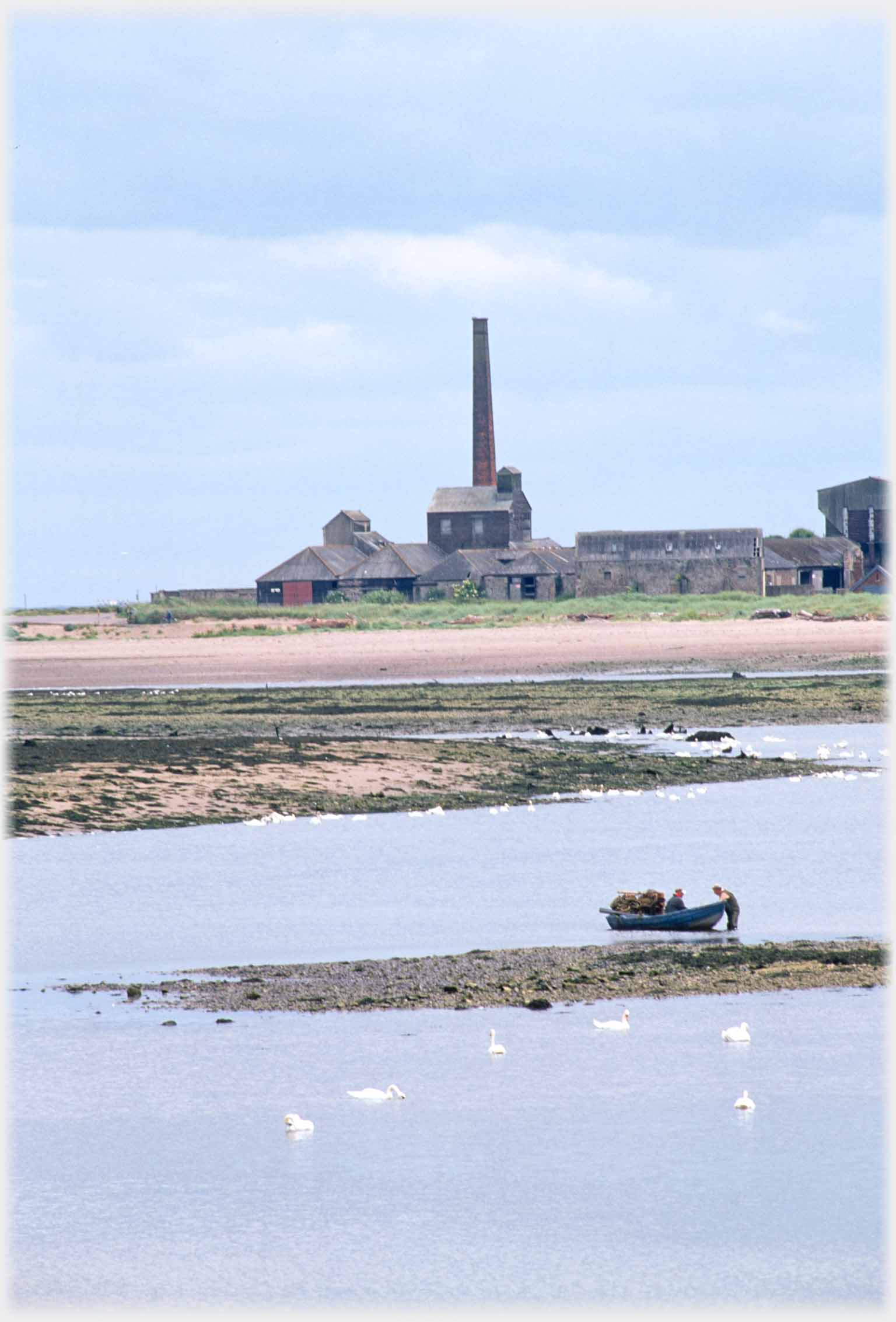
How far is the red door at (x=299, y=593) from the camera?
116 meters

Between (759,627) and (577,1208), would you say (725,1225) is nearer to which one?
(577,1208)

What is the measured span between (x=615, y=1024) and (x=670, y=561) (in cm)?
9306

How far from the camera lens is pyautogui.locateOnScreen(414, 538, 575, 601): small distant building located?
112312 mm

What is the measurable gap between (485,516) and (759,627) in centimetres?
3970

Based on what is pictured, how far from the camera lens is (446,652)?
76688 mm

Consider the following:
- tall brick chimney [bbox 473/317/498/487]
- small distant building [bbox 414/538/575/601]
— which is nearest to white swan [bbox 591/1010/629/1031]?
small distant building [bbox 414/538/575/601]

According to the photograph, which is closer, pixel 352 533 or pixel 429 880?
pixel 429 880

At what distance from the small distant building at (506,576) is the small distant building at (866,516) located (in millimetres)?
16767

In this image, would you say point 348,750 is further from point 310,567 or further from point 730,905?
point 310,567

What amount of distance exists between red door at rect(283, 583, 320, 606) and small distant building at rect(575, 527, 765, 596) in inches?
688

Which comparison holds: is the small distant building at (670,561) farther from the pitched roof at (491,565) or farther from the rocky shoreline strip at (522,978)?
the rocky shoreline strip at (522,978)

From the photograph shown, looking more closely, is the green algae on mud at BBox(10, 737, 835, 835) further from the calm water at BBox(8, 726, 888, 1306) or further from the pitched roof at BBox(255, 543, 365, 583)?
the pitched roof at BBox(255, 543, 365, 583)

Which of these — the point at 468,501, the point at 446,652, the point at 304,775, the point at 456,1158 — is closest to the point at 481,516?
the point at 468,501

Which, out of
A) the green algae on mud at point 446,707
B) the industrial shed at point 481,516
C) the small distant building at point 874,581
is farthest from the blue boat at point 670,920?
the industrial shed at point 481,516
